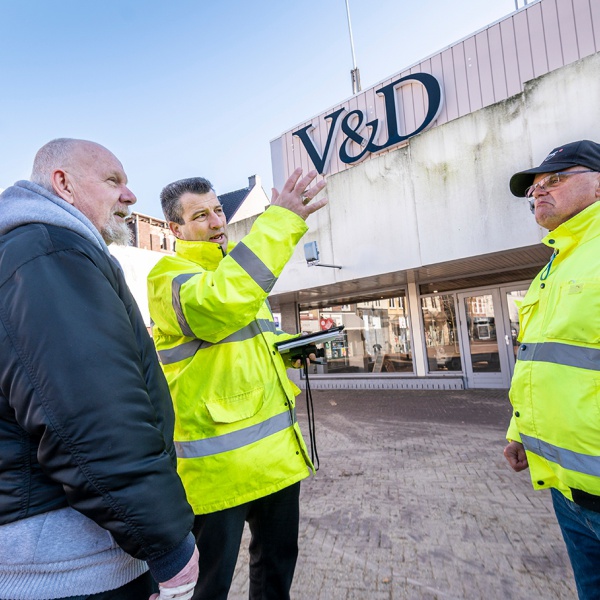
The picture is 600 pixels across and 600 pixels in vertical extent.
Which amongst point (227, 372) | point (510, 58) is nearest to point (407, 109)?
point (510, 58)

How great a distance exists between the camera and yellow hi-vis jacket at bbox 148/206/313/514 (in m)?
1.56

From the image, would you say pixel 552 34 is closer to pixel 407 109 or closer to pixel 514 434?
pixel 407 109

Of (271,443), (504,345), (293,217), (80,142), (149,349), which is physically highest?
(80,142)

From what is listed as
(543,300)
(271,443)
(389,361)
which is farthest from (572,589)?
(389,361)

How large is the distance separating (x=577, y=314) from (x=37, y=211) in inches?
68.8

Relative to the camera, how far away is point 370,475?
4.68 meters

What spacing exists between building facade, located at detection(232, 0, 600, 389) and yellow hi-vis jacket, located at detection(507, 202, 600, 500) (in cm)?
617

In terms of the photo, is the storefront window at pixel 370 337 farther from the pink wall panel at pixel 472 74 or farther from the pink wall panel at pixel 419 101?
the pink wall panel at pixel 472 74

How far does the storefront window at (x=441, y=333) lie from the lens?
1088cm

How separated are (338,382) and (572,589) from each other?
10.6 m

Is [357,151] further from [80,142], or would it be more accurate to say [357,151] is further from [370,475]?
[80,142]

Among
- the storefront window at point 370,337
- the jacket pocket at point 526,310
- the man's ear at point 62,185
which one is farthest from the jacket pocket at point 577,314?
the storefront window at point 370,337

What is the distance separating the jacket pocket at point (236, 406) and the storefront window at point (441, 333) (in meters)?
9.98

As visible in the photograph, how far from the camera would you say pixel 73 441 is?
36.5 inches
